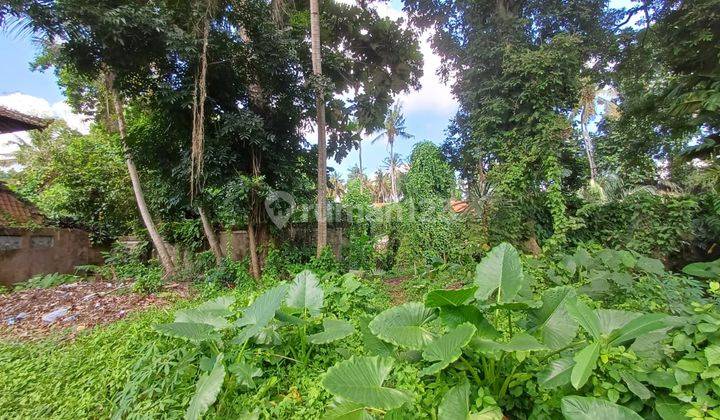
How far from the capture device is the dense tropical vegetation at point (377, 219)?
4.53 ft

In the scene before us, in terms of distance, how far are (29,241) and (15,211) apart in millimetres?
1096

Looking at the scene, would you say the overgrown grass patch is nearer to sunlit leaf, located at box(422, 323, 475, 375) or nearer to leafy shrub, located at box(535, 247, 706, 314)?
sunlit leaf, located at box(422, 323, 475, 375)

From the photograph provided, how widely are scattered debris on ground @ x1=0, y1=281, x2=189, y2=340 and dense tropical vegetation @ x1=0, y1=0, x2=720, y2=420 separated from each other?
387 millimetres

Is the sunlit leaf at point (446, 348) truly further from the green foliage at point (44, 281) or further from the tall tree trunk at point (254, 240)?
the green foliage at point (44, 281)

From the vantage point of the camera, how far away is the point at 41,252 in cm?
600

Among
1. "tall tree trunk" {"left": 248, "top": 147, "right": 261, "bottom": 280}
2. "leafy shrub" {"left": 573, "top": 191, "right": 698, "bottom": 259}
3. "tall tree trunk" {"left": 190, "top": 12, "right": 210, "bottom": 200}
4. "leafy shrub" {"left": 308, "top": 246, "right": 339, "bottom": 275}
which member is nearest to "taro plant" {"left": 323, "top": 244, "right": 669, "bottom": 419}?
"leafy shrub" {"left": 308, "top": 246, "right": 339, "bottom": 275}

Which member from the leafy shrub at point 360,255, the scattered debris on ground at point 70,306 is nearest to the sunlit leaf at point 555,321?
the scattered debris on ground at point 70,306

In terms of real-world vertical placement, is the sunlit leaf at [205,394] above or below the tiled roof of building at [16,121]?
below

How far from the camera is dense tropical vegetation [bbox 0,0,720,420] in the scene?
1.38 metres

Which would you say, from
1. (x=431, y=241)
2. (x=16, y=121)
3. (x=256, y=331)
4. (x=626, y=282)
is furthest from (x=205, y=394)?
(x=16, y=121)

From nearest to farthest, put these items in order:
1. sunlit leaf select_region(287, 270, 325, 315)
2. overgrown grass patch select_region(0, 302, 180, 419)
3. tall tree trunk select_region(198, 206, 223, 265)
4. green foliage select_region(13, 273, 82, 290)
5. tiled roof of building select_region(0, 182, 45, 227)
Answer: overgrown grass patch select_region(0, 302, 180, 419) → sunlit leaf select_region(287, 270, 325, 315) → green foliage select_region(13, 273, 82, 290) → tall tree trunk select_region(198, 206, 223, 265) → tiled roof of building select_region(0, 182, 45, 227)

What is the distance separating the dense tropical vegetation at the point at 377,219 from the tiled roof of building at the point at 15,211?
0.49 meters

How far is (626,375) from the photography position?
1.19 m

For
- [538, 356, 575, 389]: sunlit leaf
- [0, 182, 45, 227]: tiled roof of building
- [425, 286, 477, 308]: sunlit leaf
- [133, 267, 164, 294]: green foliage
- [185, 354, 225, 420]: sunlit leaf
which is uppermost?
[0, 182, 45, 227]: tiled roof of building
